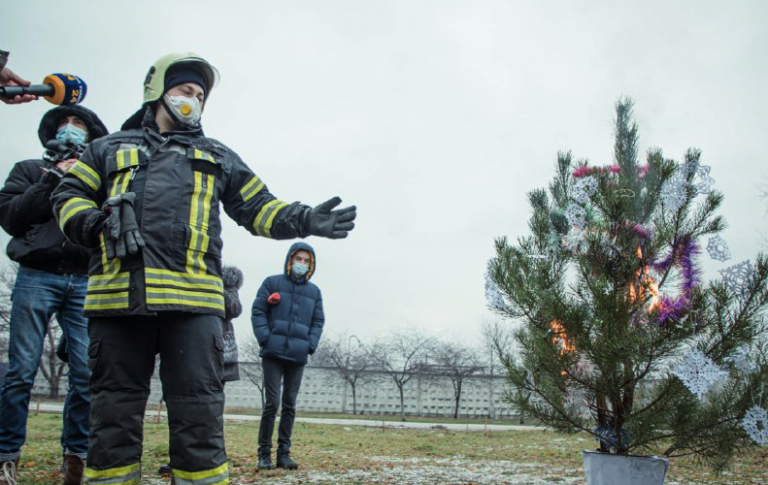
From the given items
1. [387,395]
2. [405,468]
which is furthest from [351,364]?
[405,468]

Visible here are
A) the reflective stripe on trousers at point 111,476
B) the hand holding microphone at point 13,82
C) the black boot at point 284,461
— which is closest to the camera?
the reflective stripe on trousers at point 111,476

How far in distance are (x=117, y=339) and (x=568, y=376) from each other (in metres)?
2.75

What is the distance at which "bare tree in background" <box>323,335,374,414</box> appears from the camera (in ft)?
127

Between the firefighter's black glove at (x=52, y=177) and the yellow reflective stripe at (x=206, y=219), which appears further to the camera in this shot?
the firefighter's black glove at (x=52, y=177)

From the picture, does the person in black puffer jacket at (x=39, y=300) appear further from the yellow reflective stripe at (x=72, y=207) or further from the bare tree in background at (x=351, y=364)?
the bare tree in background at (x=351, y=364)

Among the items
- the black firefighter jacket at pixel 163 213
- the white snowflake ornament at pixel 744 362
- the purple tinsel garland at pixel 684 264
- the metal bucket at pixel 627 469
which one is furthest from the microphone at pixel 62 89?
the white snowflake ornament at pixel 744 362

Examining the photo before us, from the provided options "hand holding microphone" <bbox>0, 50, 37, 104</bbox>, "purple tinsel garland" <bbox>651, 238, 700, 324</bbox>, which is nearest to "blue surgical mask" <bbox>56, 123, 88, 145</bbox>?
"hand holding microphone" <bbox>0, 50, 37, 104</bbox>

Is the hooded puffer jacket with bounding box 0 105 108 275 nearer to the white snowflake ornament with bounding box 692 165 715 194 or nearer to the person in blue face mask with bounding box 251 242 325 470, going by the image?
the person in blue face mask with bounding box 251 242 325 470

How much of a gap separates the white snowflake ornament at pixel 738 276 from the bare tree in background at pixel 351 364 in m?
34.6

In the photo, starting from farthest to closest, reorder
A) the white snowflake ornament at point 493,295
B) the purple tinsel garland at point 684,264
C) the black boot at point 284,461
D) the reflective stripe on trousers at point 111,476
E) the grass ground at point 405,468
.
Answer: the black boot at point 284,461 < the grass ground at point 405,468 < the white snowflake ornament at point 493,295 < the purple tinsel garland at point 684,264 < the reflective stripe on trousers at point 111,476

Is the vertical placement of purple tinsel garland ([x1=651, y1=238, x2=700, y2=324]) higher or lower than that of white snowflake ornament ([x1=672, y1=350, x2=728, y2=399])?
higher

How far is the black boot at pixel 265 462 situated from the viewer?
530 centimetres

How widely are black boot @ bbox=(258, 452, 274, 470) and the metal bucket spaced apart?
111 inches

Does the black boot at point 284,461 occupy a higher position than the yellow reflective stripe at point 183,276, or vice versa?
the yellow reflective stripe at point 183,276
